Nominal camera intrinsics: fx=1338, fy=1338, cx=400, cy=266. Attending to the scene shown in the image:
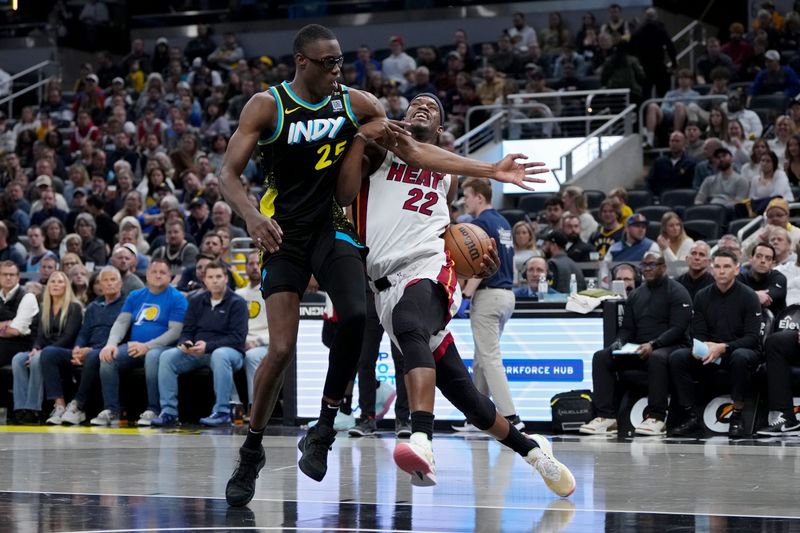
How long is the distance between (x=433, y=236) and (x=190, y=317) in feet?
20.5

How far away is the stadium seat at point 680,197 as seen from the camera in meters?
15.7

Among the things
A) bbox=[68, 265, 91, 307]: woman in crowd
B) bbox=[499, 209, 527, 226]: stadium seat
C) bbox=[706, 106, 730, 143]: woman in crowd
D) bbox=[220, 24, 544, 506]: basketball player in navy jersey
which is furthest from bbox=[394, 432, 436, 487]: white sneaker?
bbox=[706, 106, 730, 143]: woman in crowd

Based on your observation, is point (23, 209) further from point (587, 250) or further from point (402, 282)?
point (402, 282)

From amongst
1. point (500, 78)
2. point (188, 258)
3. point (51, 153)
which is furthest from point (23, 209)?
point (500, 78)

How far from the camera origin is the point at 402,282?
643 centimetres

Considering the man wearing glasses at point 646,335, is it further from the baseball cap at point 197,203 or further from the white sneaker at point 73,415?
→ the baseball cap at point 197,203

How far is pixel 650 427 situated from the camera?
10547mm

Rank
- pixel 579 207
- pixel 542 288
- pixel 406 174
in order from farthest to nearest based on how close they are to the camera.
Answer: pixel 579 207 < pixel 542 288 < pixel 406 174

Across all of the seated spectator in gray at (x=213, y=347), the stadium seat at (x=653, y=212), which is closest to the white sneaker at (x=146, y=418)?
the seated spectator in gray at (x=213, y=347)

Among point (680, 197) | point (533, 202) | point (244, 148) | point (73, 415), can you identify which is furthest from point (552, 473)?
point (533, 202)

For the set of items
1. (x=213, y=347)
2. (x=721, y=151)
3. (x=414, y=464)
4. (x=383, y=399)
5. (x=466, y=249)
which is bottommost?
(x=383, y=399)

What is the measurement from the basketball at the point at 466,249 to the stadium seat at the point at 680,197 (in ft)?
30.1

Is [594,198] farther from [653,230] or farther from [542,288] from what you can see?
[542,288]

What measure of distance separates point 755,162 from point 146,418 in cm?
733
